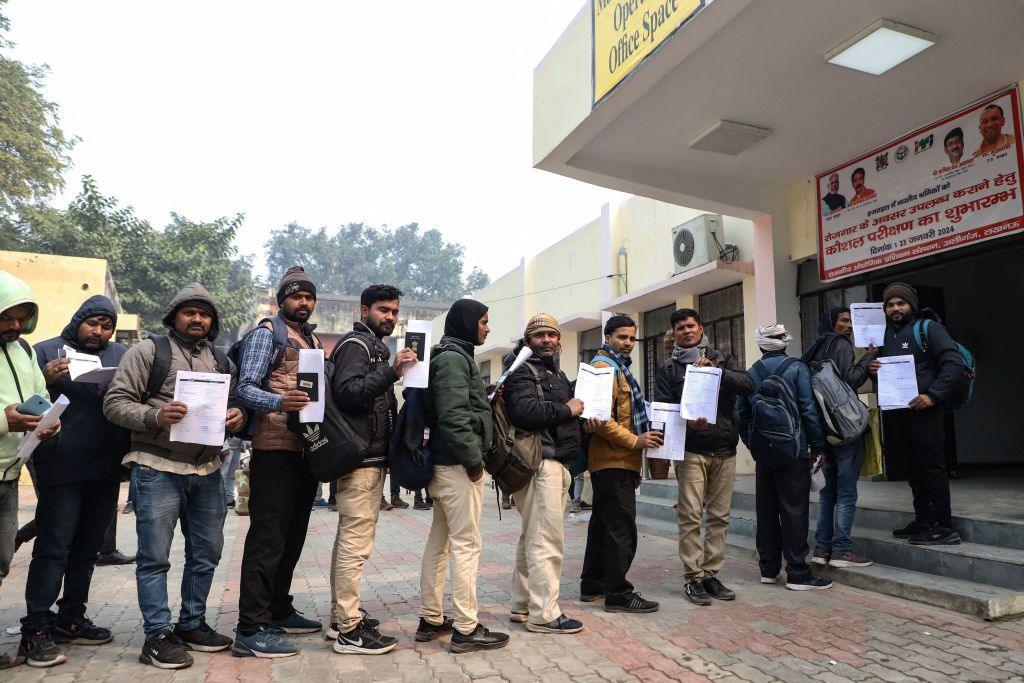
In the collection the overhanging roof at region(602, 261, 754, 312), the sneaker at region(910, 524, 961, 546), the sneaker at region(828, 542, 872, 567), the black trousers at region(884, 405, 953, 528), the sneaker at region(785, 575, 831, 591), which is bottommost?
the sneaker at region(785, 575, 831, 591)

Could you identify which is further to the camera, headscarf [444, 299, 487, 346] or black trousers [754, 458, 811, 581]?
black trousers [754, 458, 811, 581]

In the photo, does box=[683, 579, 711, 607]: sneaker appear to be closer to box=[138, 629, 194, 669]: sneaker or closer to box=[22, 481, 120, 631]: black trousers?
box=[138, 629, 194, 669]: sneaker

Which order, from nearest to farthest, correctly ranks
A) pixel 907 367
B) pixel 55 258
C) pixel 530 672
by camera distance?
pixel 530 672, pixel 907 367, pixel 55 258

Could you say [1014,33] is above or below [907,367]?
above

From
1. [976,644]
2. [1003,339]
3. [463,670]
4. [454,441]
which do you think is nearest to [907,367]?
[976,644]

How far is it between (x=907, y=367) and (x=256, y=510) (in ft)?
14.8

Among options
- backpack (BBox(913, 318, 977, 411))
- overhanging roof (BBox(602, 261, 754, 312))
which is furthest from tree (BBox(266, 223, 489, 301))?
backpack (BBox(913, 318, 977, 411))

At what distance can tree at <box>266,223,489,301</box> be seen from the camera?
229ft

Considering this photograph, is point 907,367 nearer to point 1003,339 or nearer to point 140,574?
point 140,574

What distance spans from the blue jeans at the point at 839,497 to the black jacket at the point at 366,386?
333 cm

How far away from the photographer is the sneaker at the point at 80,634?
374cm

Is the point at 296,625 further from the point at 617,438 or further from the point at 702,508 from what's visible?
the point at 702,508

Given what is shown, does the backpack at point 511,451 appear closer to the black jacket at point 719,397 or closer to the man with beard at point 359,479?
the man with beard at point 359,479

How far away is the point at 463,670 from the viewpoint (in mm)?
3357
